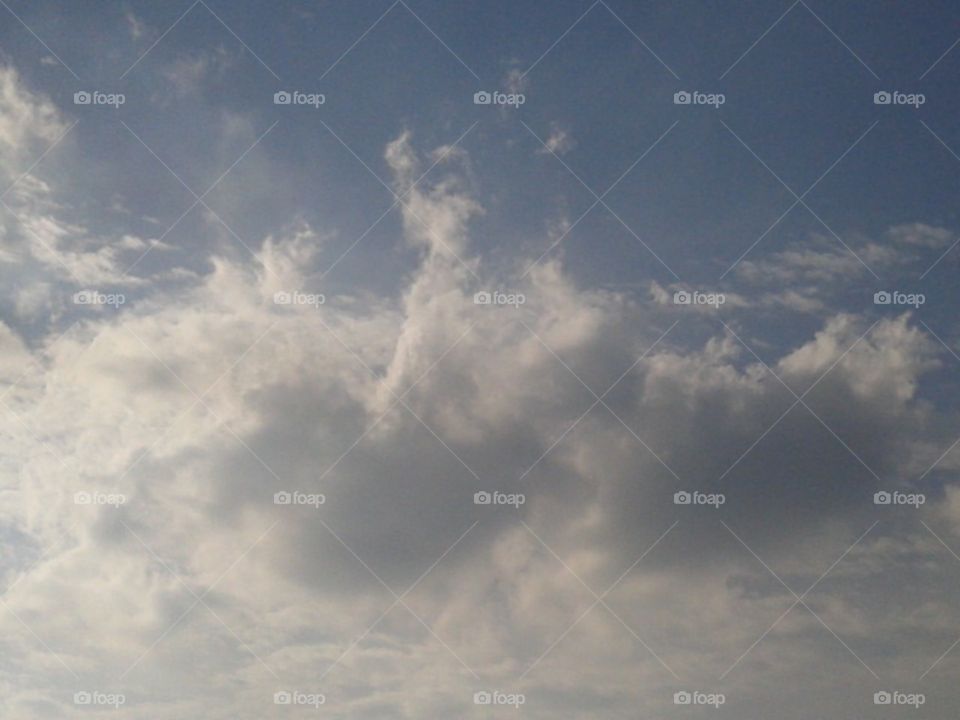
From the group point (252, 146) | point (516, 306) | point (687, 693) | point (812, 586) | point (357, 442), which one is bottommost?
point (687, 693)

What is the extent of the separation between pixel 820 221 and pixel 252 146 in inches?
547

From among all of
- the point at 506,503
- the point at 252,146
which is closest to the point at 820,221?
the point at 506,503

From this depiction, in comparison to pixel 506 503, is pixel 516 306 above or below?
above

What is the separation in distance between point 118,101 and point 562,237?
11547 mm

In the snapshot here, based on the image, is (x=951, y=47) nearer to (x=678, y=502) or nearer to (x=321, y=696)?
(x=678, y=502)

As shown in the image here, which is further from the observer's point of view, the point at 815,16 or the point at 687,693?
the point at 815,16

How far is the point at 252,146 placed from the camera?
71.8ft

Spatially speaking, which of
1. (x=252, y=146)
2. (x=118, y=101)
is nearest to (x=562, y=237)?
(x=252, y=146)

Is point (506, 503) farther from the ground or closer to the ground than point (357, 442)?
closer to the ground

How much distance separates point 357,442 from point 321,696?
5.84 metres

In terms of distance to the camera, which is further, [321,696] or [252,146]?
[252,146]

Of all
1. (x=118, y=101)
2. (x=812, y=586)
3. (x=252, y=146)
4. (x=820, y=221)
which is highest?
(x=118, y=101)

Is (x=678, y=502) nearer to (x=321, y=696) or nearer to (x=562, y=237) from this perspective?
(x=562, y=237)

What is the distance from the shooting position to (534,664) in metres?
20.3
